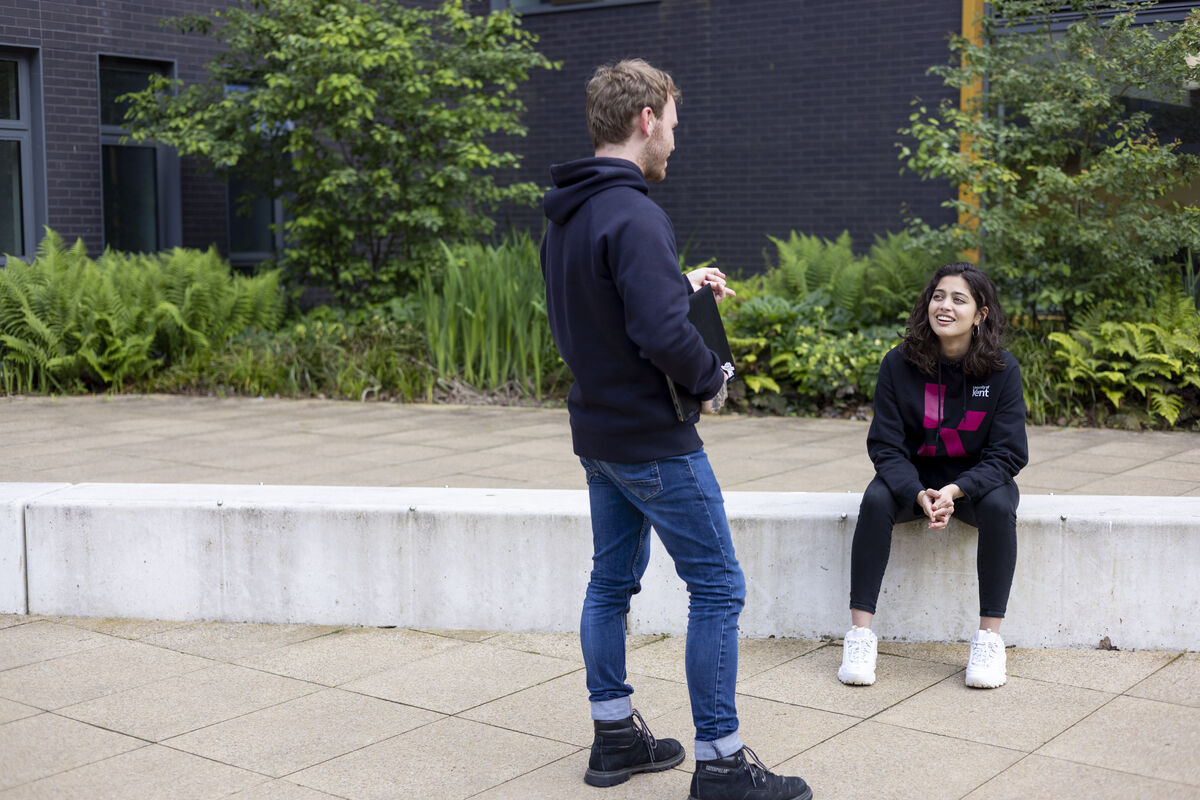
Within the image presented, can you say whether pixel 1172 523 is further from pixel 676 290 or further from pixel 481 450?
pixel 481 450

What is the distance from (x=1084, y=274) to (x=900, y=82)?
3947 mm

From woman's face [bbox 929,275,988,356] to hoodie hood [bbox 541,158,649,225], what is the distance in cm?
144

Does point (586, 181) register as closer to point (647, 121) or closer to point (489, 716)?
point (647, 121)

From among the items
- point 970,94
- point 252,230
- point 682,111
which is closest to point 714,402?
point 970,94

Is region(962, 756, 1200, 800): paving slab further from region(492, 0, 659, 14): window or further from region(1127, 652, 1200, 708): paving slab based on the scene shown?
region(492, 0, 659, 14): window

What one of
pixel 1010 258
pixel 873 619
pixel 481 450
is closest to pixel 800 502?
pixel 873 619

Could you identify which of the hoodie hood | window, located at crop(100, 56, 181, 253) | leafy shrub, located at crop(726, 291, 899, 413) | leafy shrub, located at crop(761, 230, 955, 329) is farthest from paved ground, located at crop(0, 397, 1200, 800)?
window, located at crop(100, 56, 181, 253)

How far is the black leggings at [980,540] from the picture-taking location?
377 cm

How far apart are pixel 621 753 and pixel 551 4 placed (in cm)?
1171

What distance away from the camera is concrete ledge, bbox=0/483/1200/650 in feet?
13.2

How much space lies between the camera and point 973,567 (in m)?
4.07

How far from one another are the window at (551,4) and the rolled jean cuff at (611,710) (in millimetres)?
10961

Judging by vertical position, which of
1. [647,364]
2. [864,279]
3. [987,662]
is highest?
[864,279]

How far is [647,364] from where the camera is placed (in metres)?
2.80
